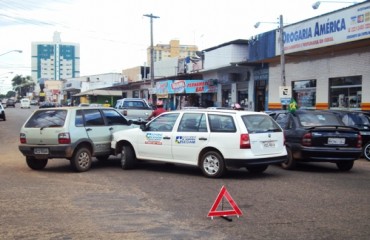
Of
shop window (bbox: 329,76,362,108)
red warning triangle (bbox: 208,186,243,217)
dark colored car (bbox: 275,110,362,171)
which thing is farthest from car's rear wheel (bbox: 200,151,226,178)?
shop window (bbox: 329,76,362,108)

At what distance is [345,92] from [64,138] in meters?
15.0

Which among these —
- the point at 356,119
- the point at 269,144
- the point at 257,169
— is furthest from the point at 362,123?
the point at 269,144

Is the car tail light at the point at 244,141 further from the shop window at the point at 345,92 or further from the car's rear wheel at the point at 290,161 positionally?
the shop window at the point at 345,92

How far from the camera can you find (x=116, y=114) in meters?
13.0

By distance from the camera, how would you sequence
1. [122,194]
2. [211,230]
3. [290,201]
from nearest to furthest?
[211,230] < [290,201] < [122,194]

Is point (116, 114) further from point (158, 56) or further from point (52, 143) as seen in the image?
point (158, 56)

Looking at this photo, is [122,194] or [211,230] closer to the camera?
[211,230]

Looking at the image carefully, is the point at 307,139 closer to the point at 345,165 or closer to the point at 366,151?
the point at 345,165

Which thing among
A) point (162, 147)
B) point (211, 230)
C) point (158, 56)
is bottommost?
point (211, 230)

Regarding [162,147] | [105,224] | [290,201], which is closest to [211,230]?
[105,224]

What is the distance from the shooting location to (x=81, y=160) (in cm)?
1152

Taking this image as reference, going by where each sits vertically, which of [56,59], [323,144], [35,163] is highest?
[56,59]

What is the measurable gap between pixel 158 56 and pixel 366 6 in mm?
57643

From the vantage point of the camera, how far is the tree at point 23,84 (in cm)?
16127
